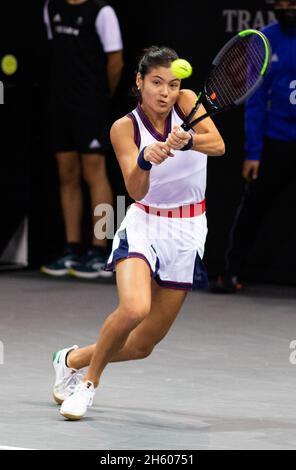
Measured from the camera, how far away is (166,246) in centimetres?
596

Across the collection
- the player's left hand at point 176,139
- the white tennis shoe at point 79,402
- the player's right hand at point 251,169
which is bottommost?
the player's right hand at point 251,169

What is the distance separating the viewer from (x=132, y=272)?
579 centimetres

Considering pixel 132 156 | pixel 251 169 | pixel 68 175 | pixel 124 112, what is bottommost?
pixel 68 175

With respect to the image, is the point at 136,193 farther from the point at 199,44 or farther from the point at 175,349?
the point at 199,44

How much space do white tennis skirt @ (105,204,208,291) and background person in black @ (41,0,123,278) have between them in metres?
3.95

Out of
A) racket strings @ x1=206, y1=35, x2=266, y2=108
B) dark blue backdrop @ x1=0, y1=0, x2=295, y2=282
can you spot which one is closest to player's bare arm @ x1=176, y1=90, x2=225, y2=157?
racket strings @ x1=206, y1=35, x2=266, y2=108

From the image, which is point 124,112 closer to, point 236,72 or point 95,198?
point 95,198

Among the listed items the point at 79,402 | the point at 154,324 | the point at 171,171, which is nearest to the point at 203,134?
the point at 171,171

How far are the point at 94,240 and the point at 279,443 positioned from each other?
4835 millimetres

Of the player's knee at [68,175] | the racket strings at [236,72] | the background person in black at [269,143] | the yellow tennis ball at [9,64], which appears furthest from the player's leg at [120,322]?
the yellow tennis ball at [9,64]

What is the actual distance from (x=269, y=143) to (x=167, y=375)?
108 inches

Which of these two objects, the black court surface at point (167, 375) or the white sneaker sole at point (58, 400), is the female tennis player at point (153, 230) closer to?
the white sneaker sole at point (58, 400)

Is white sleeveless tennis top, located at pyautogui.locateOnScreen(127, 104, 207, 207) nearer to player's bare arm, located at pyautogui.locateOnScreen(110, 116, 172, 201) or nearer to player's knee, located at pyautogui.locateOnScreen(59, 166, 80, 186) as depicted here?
player's bare arm, located at pyautogui.locateOnScreen(110, 116, 172, 201)

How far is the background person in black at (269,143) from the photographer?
9039 mm
